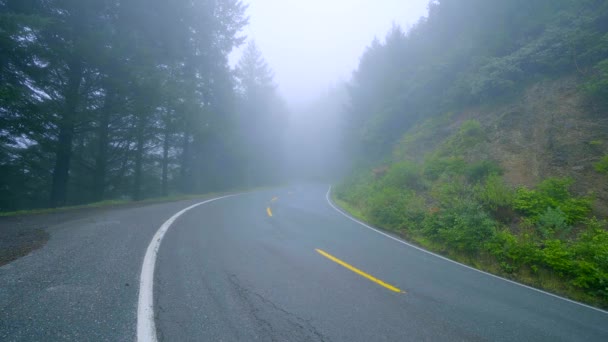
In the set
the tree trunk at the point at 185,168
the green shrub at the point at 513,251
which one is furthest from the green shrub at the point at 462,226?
the tree trunk at the point at 185,168

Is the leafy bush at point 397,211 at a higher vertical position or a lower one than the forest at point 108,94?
lower

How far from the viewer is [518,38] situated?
51.8 ft

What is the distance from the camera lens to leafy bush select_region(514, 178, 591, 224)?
774 cm

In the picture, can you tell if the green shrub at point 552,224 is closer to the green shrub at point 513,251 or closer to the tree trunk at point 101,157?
the green shrub at point 513,251

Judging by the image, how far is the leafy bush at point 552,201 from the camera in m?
7.74

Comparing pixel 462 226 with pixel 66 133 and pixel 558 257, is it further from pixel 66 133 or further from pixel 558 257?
pixel 66 133

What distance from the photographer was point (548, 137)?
11.2m

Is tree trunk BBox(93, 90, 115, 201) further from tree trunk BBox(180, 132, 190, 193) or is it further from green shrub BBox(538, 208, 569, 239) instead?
green shrub BBox(538, 208, 569, 239)

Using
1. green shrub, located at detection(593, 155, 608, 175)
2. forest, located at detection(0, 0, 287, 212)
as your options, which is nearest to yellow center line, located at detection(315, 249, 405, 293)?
green shrub, located at detection(593, 155, 608, 175)

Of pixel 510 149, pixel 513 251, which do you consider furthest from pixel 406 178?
pixel 513 251

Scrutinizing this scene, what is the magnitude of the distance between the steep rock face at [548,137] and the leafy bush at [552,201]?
1.37ft

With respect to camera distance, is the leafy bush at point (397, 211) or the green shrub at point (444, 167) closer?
the leafy bush at point (397, 211)

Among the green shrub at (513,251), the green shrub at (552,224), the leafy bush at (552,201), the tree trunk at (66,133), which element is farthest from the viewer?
the tree trunk at (66,133)

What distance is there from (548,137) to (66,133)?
19649 mm
